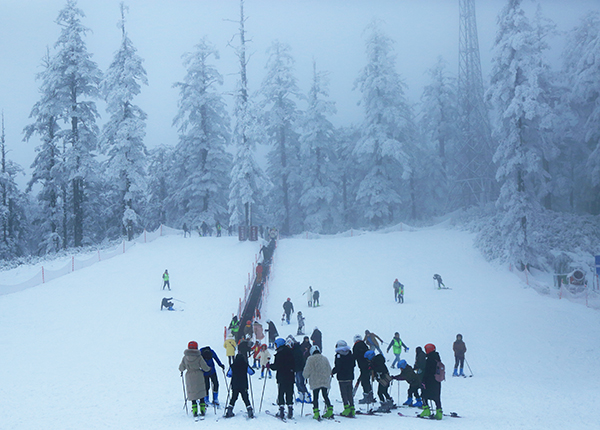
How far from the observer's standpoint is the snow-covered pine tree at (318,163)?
50.8 m

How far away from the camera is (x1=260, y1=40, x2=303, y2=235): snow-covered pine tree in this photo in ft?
167

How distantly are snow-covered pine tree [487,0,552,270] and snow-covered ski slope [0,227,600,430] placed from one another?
8.06 feet

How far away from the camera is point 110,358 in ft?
61.8

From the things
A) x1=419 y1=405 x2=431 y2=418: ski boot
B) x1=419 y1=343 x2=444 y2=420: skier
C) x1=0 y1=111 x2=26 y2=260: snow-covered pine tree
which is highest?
x1=0 y1=111 x2=26 y2=260: snow-covered pine tree

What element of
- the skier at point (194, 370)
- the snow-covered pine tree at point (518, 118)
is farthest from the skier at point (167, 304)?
the snow-covered pine tree at point (518, 118)

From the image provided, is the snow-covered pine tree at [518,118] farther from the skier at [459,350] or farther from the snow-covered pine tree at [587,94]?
the skier at [459,350]

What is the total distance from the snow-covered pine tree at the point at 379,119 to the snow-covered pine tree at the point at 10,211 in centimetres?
3186

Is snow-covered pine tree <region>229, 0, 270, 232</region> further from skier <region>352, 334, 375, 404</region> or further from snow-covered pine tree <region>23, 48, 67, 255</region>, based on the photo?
skier <region>352, 334, 375, 404</region>

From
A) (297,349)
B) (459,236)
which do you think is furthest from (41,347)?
(459,236)

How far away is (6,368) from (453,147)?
43.4m

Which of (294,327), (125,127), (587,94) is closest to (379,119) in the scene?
(587,94)

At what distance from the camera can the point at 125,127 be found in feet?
131

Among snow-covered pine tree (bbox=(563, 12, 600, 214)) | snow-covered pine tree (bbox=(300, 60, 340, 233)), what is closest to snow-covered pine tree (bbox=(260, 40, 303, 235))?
snow-covered pine tree (bbox=(300, 60, 340, 233))

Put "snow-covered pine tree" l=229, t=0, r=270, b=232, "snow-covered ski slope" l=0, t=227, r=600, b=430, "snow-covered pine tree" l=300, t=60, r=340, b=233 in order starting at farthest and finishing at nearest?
1. "snow-covered pine tree" l=300, t=60, r=340, b=233
2. "snow-covered pine tree" l=229, t=0, r=270, b=232
3. "snow-covered ski slope" l=0, t=227, r=600, b=430
